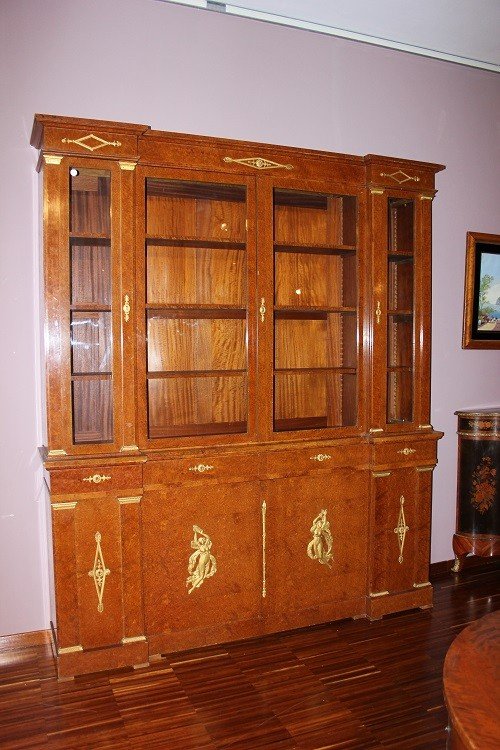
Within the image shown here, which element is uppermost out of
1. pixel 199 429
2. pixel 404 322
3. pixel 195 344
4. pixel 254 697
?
pixel 404 322

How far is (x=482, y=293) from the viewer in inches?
157

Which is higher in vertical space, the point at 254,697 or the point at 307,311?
the point at 307,311

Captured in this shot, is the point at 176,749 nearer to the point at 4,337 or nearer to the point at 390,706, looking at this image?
the point at 390,706

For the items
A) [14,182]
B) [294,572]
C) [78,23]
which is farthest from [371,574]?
[78,23]

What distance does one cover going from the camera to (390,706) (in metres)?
2.46

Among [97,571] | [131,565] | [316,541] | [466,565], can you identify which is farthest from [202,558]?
[466,565]

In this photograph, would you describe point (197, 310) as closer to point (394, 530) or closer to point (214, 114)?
point (214, 114)

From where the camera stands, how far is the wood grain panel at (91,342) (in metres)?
2.74

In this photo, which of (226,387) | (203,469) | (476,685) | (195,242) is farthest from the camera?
(226,387)

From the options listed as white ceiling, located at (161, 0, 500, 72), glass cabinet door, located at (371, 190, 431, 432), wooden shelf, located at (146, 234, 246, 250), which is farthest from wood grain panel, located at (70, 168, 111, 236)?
glass cabinet door, located at (371, 190, 431, 432)

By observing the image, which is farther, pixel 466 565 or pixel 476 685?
pixel 466 565

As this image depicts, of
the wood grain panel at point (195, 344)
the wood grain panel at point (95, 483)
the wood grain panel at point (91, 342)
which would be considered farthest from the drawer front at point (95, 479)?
the wood grain panel at point (195, 344)

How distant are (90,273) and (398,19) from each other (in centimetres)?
218

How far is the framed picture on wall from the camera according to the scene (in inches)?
154
